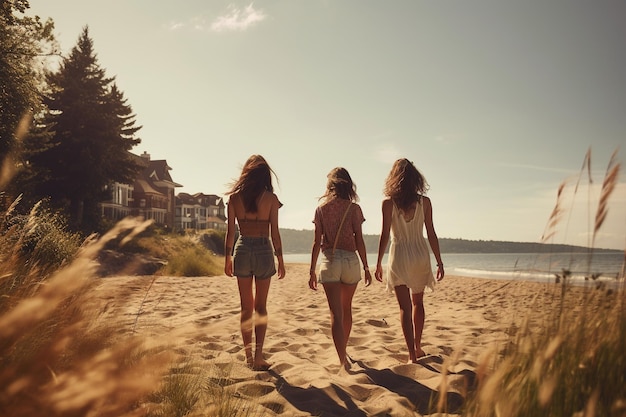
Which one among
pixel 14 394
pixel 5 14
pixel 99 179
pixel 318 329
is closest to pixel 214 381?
pixel 14 394

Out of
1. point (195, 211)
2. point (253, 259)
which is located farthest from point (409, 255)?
point (195, 211)

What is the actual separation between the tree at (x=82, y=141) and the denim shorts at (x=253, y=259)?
22846 mm

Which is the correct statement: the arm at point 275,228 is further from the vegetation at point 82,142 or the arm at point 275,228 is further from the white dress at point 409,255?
the vegetation at point 82,142

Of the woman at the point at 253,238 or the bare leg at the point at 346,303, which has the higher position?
the woman at the point at 253,238

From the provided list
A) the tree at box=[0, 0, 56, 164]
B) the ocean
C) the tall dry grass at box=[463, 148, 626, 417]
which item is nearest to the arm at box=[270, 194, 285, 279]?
the ocean

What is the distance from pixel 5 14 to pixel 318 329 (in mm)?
18017

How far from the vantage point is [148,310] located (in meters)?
7.21

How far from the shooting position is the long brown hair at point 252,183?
15.0 feet

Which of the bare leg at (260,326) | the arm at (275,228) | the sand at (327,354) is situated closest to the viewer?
the sand at (327,354)

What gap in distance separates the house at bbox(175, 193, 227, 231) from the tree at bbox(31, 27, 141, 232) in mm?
38689

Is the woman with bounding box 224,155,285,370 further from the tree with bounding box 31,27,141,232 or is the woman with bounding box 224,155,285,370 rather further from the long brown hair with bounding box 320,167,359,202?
the tree with bounding box 31,27,141,232

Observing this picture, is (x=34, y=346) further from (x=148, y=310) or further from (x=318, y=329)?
(x=148, y=310)

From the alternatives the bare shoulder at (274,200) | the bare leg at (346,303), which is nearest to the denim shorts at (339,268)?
the bare leg at (346,303)

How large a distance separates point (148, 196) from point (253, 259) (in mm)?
50567
